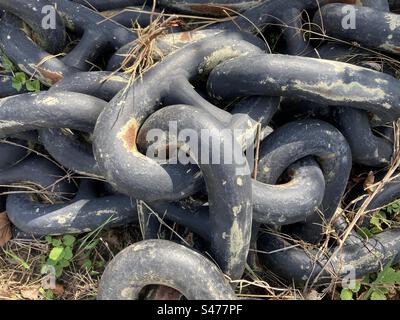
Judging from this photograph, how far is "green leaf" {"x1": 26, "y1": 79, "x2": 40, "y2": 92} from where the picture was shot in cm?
163

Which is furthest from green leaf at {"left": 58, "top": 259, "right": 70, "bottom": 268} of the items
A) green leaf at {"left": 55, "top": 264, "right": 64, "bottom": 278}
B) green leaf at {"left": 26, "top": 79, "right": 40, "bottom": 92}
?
green leaf at {"left": 26, "top": 79, "right": 40, "bottom": 92}

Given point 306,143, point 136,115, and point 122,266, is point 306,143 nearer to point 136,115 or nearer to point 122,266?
point 136,115

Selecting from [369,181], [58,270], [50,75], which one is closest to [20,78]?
[50,75]

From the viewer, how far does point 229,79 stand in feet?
4.60

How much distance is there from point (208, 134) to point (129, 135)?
8.9 inches

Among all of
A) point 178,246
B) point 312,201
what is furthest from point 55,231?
point 312,201

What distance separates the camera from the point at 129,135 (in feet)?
4.33

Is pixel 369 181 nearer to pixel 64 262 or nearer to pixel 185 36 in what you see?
pixel 185 36

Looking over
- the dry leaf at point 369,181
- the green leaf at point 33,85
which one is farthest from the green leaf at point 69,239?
the dry leaf at point 369,181

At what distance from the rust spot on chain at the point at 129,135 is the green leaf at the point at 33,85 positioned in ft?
1.55

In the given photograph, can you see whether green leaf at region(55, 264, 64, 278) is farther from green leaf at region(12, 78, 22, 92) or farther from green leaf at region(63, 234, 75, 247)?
green leaf at region(12, 78, 22, 92)

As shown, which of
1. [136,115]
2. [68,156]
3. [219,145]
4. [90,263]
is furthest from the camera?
[90,263]

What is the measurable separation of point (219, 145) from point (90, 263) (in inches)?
28.9

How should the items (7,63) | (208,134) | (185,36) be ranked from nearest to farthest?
(208,134) < (185,36) < (7,63)
